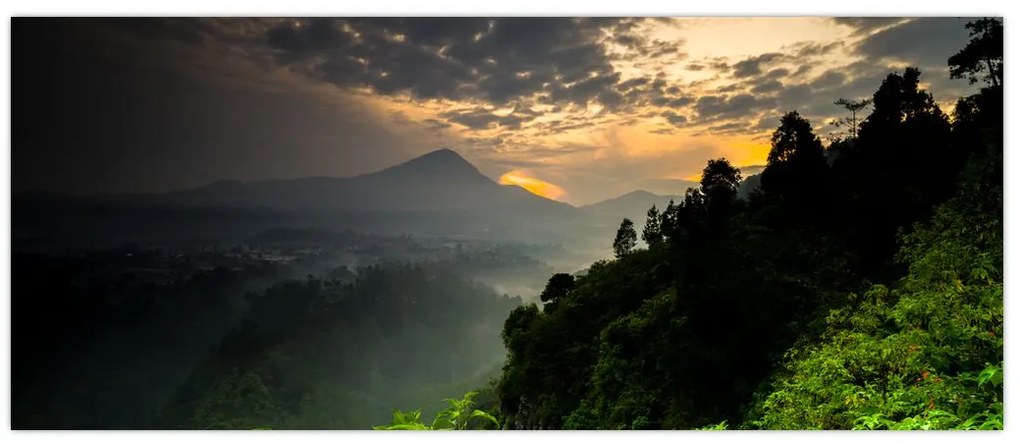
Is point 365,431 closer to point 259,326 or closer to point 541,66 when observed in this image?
point 259,326

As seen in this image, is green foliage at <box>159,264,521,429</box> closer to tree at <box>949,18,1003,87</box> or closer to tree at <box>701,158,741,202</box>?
tree at <box>701,158,741,202</box>

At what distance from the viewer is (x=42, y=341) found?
361cm

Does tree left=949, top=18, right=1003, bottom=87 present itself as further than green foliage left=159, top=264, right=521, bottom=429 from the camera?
No

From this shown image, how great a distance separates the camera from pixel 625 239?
4352 millimetres

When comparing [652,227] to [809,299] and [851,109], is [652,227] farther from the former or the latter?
[809,299]

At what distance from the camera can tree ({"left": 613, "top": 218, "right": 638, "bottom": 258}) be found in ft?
13.9

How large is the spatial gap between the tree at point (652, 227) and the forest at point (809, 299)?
31 millimetres

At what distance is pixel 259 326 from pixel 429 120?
6.60 feet

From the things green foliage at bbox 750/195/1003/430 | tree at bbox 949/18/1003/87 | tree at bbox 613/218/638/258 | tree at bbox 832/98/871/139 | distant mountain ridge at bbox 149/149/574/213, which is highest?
tree at bbox 949/18/1003/87

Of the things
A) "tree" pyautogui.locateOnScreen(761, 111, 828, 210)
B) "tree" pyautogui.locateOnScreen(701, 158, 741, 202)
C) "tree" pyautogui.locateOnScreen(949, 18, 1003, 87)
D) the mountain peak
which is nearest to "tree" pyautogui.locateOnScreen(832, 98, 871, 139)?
"tree" pyautogui.locateOnScreen(761, 111, 828, 210)

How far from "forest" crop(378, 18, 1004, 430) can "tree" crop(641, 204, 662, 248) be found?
31 millimetres

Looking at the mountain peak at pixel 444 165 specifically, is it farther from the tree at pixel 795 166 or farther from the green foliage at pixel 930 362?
the green foliage at pixel 930 362

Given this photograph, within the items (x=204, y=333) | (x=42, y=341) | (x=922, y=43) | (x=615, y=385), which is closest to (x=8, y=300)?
(x=42, y=341)

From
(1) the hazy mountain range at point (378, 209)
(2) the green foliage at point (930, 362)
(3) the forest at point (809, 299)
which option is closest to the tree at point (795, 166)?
(3) the forest at point (809, 299)
